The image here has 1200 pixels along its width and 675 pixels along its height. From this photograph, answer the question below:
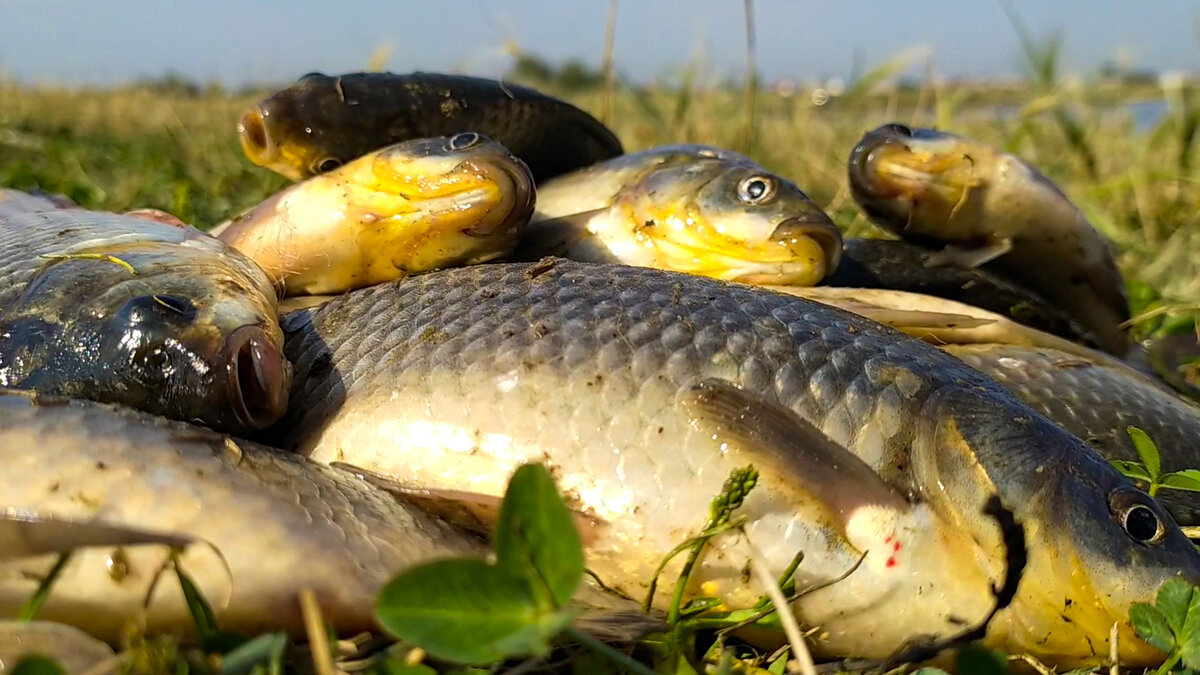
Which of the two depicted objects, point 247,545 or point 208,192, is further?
point 208,192

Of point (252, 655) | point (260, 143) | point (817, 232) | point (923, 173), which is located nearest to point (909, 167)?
point (923, 173)

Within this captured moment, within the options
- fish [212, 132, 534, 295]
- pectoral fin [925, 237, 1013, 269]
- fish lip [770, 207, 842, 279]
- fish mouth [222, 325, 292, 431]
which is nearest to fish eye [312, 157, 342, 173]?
fish [212, 132, 534, 295]

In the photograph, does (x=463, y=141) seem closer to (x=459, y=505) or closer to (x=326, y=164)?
(x=326, y=164)

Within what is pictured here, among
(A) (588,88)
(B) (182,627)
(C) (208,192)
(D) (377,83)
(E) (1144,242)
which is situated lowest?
(A) (588,88)

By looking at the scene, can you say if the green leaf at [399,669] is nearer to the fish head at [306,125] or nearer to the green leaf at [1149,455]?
the green leaf at [1149,455]

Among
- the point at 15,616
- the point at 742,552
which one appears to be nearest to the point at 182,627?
the point at 15,616

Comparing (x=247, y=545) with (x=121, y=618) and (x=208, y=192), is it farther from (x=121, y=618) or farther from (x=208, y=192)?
(x=208, y=192)
